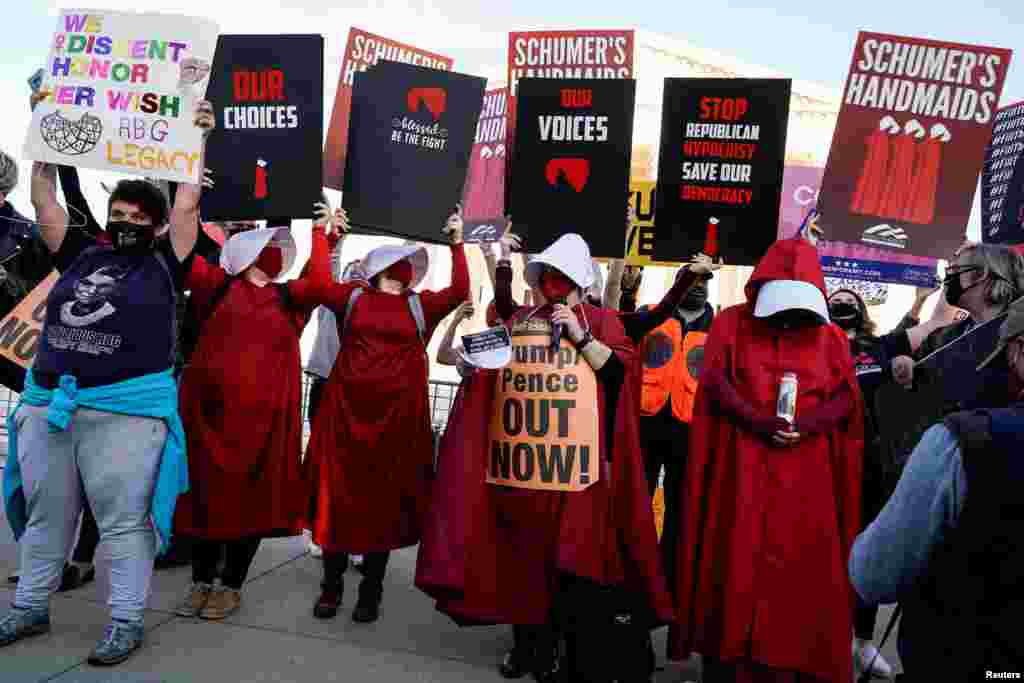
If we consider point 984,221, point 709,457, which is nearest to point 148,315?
point 709,457

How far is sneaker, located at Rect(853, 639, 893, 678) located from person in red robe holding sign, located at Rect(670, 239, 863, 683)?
36.6 inches

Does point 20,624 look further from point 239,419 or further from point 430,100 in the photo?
point 430,100

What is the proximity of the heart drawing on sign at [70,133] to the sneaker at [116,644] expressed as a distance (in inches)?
78.8

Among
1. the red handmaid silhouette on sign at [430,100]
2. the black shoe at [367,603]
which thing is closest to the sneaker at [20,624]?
the black shoe at [367,603]

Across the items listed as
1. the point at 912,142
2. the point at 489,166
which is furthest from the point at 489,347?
the point at 912,142

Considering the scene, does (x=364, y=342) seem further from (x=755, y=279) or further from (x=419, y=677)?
(x=755, y=279)

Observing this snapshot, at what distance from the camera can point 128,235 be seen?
337 centimetres

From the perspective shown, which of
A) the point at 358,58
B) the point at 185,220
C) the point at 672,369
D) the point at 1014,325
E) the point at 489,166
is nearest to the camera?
the point at 1014,325

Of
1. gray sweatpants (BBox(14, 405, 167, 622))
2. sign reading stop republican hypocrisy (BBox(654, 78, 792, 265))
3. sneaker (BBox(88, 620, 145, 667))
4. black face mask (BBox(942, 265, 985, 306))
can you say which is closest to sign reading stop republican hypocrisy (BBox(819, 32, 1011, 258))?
sign reading stop republican hypocrisy (BBox(654, 78, 792, 265))

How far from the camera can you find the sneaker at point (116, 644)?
329cm

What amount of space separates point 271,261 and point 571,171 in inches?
61.6

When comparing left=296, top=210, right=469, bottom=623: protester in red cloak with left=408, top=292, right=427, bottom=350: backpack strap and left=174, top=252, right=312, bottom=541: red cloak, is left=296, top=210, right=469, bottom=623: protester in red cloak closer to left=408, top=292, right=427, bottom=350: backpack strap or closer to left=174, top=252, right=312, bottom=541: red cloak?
left=408, top=292, right=427, bottom=350: backpack strap

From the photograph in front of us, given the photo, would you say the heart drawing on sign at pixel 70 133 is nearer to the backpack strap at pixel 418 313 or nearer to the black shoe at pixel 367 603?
the backpack strap at pixel 418 313

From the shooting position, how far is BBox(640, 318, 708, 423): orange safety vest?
15.6 feet
